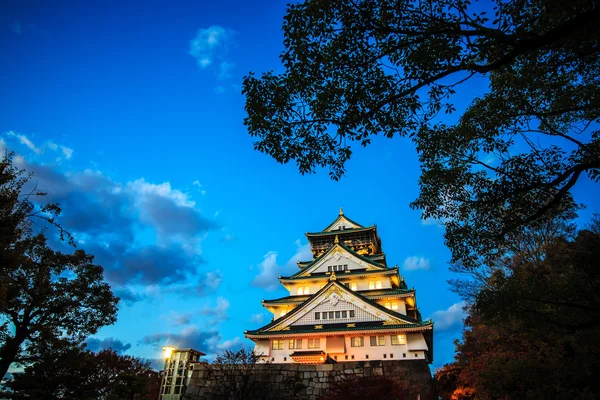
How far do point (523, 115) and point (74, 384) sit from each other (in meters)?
27.6

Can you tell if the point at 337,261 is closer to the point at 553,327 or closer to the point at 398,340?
the point at 398,340

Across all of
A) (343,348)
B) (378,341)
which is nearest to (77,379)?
(343,348)

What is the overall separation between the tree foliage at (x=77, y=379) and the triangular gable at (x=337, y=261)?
1691 cm

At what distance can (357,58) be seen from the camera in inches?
259

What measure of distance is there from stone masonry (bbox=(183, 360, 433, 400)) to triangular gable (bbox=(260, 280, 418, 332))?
24.2 ft

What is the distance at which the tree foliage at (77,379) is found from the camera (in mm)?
16922

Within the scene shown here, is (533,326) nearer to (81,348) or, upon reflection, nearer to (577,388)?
Result: (577,388)

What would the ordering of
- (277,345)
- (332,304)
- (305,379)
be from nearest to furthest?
(305,379) < (277,345) < (332,304)

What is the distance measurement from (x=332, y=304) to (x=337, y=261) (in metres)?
7.61

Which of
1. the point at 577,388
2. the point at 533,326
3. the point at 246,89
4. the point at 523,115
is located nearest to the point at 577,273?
the point at 533,326

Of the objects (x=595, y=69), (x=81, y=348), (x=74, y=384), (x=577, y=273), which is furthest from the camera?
(x=74, y=384)

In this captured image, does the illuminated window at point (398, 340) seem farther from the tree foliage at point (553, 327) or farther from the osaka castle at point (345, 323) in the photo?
the tree foliage at point (553, 327)

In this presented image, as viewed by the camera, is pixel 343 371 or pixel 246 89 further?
pixel 343 371

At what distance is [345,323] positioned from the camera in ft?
82.9
